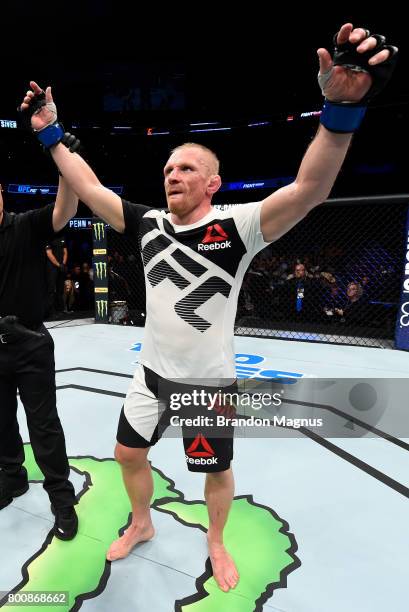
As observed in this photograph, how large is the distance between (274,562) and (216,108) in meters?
15.7

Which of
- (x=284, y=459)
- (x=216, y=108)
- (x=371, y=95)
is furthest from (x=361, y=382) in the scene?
(x=216, y=108)

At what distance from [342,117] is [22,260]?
1277 mm

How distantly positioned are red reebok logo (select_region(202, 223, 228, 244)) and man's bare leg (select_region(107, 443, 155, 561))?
81 centimetres

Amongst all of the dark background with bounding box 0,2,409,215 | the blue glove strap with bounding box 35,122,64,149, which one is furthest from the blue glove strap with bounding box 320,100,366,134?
the dark background with bounding box 0,2,409,215

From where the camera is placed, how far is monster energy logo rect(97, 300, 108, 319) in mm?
6223

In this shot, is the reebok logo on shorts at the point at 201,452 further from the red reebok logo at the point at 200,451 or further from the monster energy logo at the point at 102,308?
the monster energy logo at the point at 102,308

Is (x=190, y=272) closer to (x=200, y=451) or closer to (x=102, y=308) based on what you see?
(x=200, y=451)

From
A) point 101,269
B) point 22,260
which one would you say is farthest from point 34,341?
point 101,269

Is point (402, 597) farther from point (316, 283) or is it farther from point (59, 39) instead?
point (59, 39)

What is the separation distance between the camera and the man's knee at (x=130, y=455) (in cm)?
143

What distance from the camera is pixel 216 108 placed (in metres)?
14.7

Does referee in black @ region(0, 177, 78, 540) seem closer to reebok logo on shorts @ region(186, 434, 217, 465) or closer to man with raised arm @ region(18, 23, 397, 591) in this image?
man with raised arm @ region(18, 23, 397, 591)

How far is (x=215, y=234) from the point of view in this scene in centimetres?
125

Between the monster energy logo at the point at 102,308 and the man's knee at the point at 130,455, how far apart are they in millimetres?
4945
